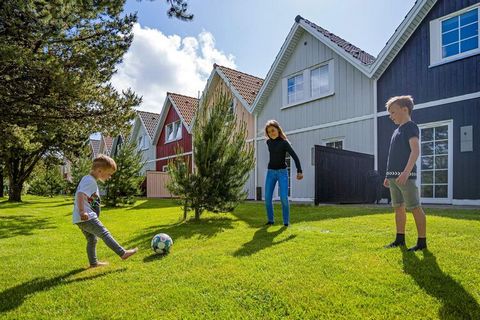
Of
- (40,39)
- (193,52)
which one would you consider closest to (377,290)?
(40,39)

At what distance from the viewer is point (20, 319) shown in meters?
2.47

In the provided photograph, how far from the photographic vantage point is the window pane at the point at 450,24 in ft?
32.3

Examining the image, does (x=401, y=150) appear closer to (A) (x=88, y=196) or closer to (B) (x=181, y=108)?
(A) (x=88, y=196)

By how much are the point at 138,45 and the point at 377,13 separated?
23.9 feet

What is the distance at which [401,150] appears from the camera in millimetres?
4008

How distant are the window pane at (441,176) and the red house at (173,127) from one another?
565 inches

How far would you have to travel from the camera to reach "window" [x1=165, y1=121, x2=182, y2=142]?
914 inches

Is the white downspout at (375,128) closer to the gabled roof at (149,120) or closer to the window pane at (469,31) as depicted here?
the window pane at (469,31)

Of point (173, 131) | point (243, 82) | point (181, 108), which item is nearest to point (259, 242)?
point (243, 82)

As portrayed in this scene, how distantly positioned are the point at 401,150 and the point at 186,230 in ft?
12.3

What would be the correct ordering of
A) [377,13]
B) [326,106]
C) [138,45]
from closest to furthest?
1. [138,45]
2. [377,13]
3. [326,106]

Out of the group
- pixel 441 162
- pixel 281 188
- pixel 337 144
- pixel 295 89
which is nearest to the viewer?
pixel 281 188

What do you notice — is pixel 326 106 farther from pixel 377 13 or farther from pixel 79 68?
pixel 79 68

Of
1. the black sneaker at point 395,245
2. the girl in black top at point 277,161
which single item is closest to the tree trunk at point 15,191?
the girl in black top at point 277,161
